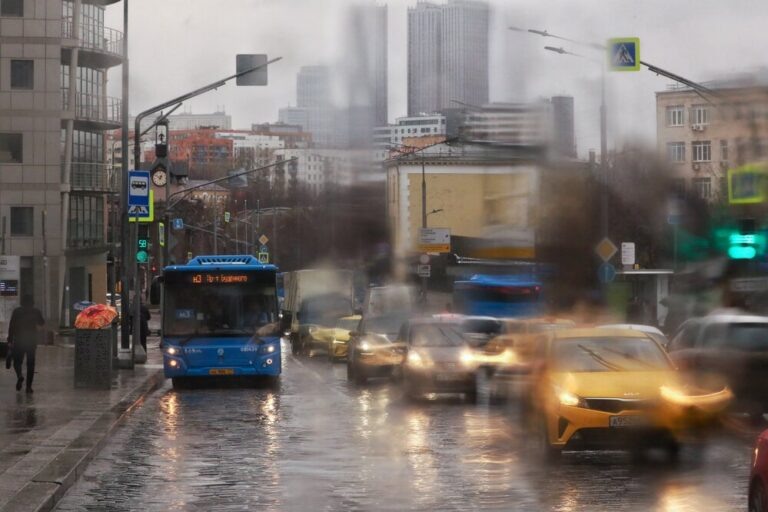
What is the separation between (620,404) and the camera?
1530cm

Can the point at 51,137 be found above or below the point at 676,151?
above

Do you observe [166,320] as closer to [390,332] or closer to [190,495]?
[390,332]

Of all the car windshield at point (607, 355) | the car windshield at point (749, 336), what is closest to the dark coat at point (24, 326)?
the car windshield at point (607, 355)

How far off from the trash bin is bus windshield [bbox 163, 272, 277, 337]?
2628 mm

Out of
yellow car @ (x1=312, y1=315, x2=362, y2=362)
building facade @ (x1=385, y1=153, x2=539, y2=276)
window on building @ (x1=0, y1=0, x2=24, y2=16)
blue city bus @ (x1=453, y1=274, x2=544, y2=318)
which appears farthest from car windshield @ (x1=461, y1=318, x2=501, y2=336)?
window on building @ (x1=0, y1=0, x2=24, y2=16)

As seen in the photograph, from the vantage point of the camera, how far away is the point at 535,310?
3822 cm

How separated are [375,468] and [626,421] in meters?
2.78

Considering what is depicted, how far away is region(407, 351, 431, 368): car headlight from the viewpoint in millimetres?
25422

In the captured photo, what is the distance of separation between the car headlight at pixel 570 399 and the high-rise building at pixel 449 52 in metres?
11.0

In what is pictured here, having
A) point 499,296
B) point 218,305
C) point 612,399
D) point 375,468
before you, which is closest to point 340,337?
point 499,296

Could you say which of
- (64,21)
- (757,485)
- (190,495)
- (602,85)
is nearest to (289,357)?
(602,85)

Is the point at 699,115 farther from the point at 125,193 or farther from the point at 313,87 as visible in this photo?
the point at 125,193

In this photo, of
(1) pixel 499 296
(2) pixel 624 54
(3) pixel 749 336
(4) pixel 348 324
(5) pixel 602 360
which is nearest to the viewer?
(5) pixel 602 360

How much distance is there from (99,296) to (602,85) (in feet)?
152
